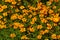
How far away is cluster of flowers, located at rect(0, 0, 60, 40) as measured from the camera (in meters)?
4.59

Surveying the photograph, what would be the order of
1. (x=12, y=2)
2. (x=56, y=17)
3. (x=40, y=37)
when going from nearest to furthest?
1. (x=40, y=37)
2. (x=56, y=17)
3. (x=12, y=2)

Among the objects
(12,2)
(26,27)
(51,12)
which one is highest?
(12,2)

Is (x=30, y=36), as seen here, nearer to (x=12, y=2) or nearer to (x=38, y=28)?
(x=38, y=28)

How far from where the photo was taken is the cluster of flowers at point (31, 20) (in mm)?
4590

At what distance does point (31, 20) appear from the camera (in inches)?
192

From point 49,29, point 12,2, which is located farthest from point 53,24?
point 12,2

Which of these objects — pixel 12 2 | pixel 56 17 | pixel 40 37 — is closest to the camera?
pixel 40 37

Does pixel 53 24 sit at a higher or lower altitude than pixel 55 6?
lower

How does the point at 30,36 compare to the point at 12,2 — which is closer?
the point at 30,36

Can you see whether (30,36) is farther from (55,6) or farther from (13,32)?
(55,6)

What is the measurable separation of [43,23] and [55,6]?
0.64m

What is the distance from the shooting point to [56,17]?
4836 mm

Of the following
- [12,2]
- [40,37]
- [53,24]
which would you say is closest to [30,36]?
[40,37]

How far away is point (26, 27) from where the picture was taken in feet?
15.6
